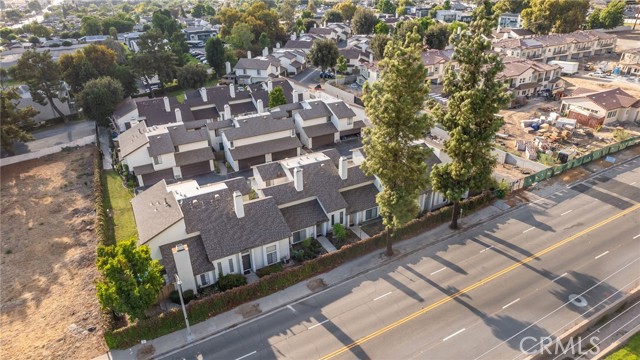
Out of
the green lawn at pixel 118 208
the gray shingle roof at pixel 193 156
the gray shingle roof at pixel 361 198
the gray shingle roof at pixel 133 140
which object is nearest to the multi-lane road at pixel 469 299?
the gray shingle roof at pixel 361 198

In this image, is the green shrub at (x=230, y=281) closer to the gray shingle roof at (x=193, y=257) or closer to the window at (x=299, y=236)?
the gray shingle roof at (x=193, y=257)

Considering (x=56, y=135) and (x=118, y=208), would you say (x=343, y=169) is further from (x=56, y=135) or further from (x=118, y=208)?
(x=56, y=135)

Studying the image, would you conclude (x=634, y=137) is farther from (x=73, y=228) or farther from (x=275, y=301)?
(x=73, y=228)

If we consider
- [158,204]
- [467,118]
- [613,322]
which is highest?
[467,118]

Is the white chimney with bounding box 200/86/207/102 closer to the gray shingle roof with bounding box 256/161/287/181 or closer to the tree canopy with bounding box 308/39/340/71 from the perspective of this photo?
the gray shingle roof with bounding box 256/161/287/181

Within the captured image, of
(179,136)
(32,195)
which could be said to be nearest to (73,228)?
(32,195)

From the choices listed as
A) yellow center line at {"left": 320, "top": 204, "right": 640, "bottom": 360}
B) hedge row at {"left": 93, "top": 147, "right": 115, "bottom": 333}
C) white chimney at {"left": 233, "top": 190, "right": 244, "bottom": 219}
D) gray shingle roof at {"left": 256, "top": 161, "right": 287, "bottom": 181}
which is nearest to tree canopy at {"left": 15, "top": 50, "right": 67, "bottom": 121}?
hedge row at {"left": 93, "top": 147, "right": 115, "bottom": 333}

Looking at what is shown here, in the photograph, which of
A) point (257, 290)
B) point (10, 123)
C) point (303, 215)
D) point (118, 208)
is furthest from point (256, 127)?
point (10, 123)
